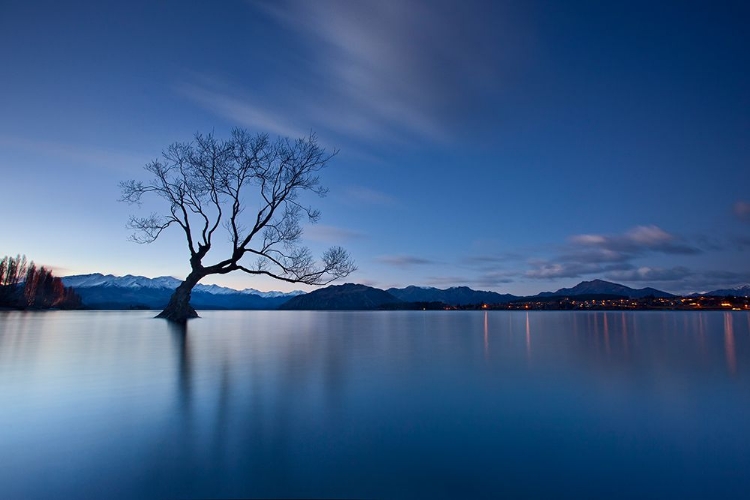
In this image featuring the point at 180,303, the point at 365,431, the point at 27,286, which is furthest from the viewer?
the point at 27,286

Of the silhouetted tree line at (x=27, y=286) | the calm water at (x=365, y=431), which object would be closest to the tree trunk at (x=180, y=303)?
the calm water at (x=365, y=431)

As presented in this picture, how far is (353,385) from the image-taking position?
710cm

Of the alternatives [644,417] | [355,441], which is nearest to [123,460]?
[355,441]

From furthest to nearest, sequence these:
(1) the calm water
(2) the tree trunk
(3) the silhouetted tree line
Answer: (3) the silhouetted tree line → (2) the tree trunk → (1) the calm water

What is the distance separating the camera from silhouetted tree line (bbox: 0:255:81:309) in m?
69.8

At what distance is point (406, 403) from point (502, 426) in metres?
1.56

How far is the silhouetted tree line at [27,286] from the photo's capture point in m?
69.8

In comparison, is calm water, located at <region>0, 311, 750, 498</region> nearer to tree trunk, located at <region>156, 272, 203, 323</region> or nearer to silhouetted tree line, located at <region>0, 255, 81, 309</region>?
tree trunk, located at <region>156, 272, 203, 323</region>

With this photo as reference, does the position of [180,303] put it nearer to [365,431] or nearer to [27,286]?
[365,431]

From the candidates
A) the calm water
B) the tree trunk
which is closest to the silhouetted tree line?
the tree trunk

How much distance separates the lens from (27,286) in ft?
238

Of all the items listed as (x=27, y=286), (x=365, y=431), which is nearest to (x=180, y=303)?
(x=365, y=431)

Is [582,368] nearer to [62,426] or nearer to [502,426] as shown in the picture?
Answer: [502,426]

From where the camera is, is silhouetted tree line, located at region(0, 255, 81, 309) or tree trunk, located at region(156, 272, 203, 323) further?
silhouetted tree line, located at region(0, 255, 81, 309)
